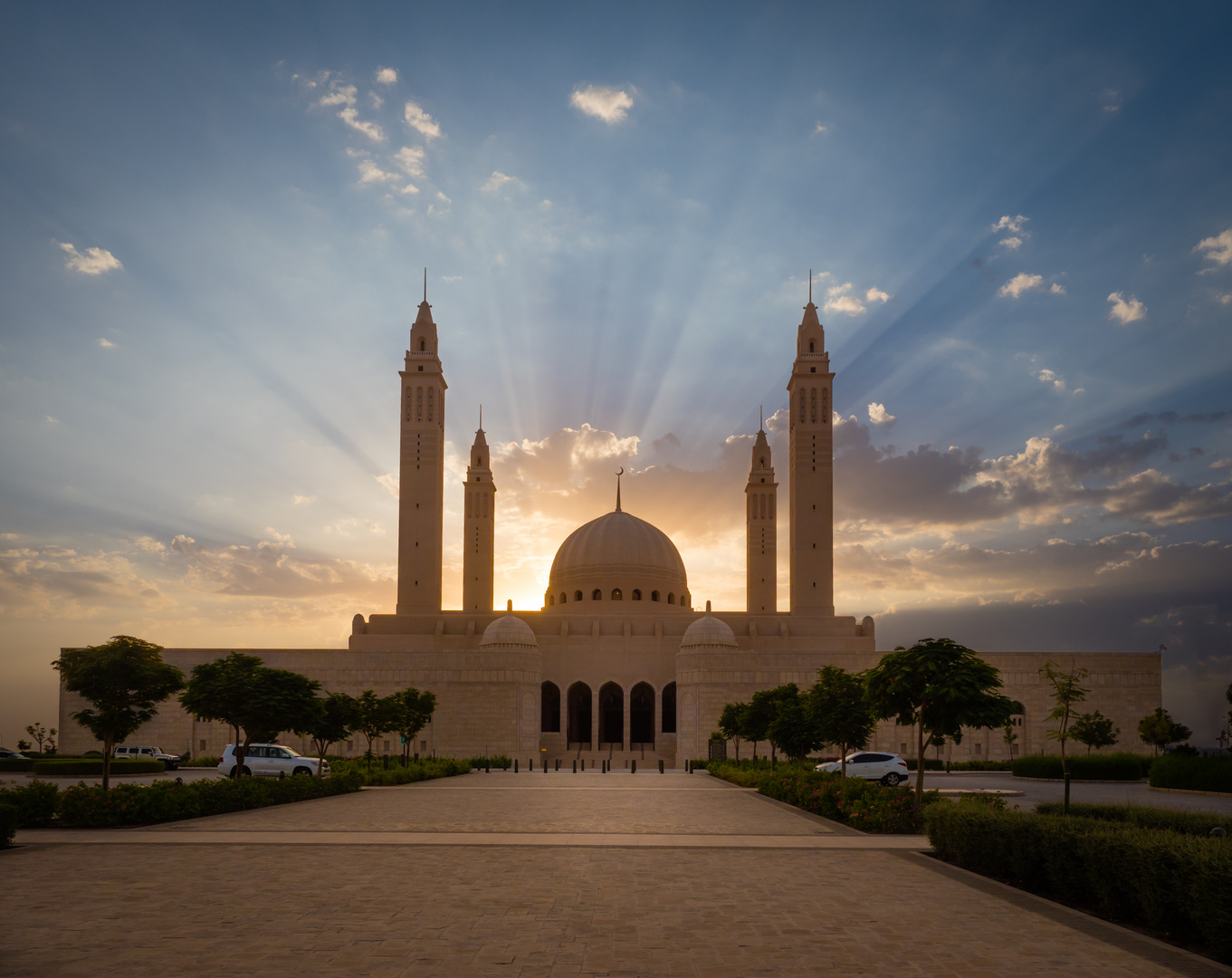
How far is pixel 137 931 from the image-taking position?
25.2 ft

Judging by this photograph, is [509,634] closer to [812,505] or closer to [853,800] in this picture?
[812,505]

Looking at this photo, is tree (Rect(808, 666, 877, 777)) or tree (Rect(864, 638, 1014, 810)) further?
tree (Rect(808, 666, 877, 777))

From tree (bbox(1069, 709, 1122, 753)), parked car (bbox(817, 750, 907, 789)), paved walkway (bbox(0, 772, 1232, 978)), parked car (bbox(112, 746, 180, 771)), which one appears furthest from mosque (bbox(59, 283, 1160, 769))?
paved walkway (bbox(0, 772, 1232, 978))

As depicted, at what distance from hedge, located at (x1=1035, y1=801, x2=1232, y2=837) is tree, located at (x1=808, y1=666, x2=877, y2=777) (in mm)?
9714

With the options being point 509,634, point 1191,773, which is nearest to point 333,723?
point 509,634

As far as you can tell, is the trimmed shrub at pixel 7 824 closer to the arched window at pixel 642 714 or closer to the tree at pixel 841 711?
the tree at pixel 841 711

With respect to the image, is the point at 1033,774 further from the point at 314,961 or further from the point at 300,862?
the point at 314,961

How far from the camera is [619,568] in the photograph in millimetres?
61031

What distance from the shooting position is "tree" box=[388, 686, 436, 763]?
33406mm

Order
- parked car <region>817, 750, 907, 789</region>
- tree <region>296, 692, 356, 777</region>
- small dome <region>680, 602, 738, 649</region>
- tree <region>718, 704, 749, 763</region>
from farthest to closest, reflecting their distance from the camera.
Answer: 1. small dome <region>680, 602, 738, 649</region>
2. tree <region>718, 704, 749, 763</region>
3. parked car <region>817, 750, 907, 789</region>
4. tree <region>296, 692, 356, 777</region>

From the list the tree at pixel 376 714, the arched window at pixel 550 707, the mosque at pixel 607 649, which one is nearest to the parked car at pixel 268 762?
the tree at pixel 376 714

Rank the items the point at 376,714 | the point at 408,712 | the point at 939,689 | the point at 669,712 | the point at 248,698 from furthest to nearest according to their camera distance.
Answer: the point at 669,712 → the point at 408,712 → the point at 376,714 → the point at 248,698 → the point at 939,689

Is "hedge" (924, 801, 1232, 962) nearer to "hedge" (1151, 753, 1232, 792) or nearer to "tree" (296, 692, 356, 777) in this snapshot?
"tree" (296, 692, 356, 777)

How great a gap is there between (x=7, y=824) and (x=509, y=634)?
120ft
